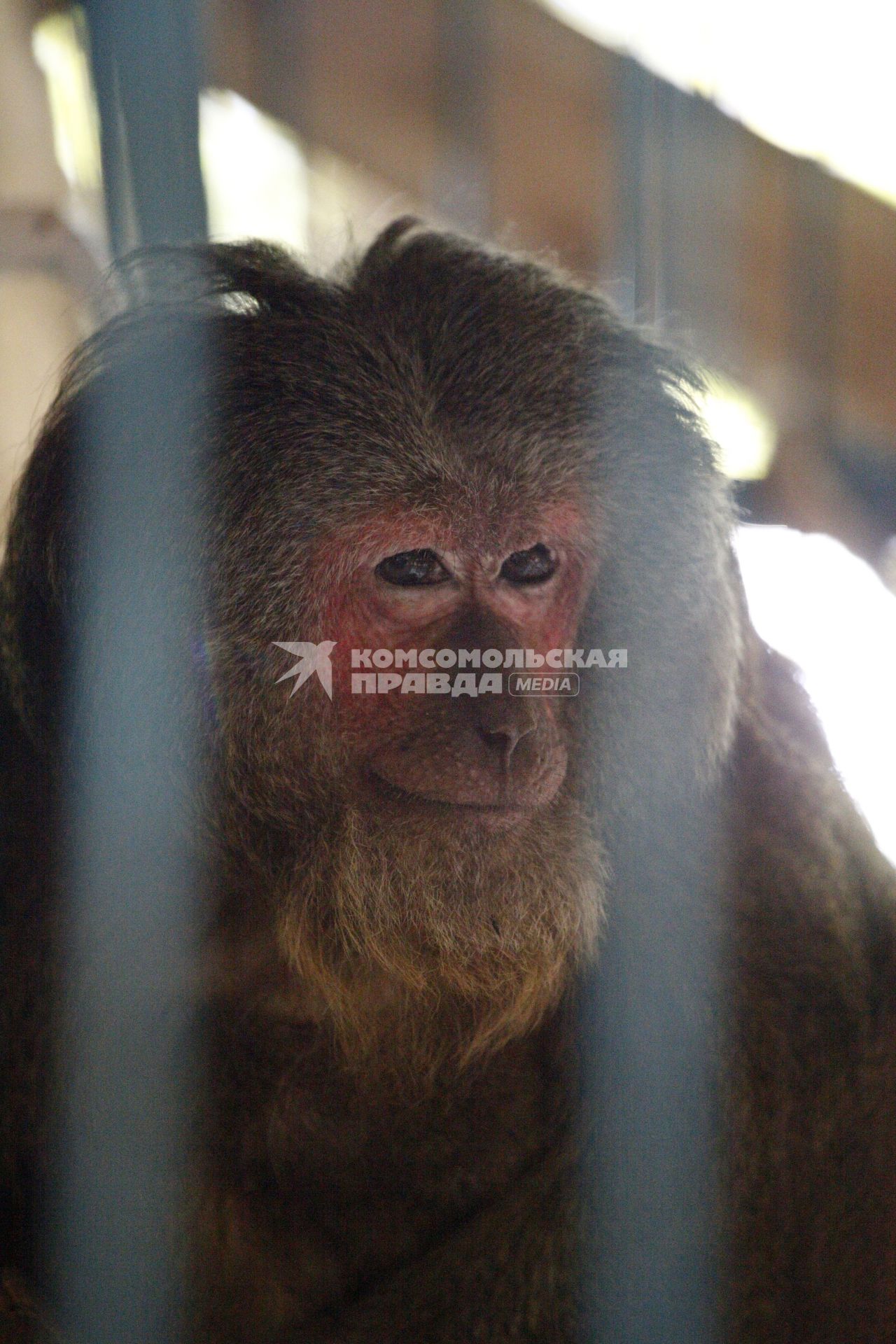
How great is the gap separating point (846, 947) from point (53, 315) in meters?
1.66

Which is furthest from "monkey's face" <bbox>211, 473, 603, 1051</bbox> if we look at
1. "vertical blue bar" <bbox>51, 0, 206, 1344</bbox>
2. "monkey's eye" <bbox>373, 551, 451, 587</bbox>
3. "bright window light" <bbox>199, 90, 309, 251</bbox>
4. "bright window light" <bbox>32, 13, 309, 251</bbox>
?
"bright window light" <bbox>199, 90, 309, 251</bbox>

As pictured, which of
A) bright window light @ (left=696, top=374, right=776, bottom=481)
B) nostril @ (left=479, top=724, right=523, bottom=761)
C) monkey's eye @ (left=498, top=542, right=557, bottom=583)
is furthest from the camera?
bright window light @ (left=696, top=374, right=776, bottom=481)

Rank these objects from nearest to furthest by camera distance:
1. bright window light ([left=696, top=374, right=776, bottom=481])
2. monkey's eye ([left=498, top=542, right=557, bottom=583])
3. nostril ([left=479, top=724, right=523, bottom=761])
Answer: nostril ([left=479, top=724, right=523, bottom=761]) < monkey's eye ([left=498, top=542, right=557, bottom=583]) < bright window light ([left=696, top=374, right=776, bottom=481])

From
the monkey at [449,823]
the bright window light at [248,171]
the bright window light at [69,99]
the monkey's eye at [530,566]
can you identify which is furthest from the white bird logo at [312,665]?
the bright window light at [69,99]

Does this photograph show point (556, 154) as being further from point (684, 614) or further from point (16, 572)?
point (16, 572)

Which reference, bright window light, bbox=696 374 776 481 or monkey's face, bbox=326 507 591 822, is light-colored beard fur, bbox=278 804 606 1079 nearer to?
monkey's face, bbox=326 507 591 822

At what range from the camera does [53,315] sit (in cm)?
208

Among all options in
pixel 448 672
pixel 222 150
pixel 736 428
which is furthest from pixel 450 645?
pixel 222 150

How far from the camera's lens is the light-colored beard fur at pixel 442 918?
1223mm

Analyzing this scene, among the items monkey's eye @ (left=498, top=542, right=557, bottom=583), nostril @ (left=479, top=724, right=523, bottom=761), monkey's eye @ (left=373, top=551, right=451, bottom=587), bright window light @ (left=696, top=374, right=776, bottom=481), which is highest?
bright window light @ (left=696, top=374, right=776, bottom=481)

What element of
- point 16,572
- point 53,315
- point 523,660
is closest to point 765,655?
point 523,660

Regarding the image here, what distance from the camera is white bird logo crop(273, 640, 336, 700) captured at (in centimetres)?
121

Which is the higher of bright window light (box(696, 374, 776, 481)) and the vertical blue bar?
bright window light (box(696, 374, 776, 481))

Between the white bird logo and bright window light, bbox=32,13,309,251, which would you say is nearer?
the white bird logo
